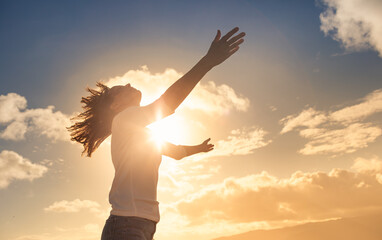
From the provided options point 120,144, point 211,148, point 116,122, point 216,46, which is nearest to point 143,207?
point 120,144

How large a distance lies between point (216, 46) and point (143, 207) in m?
2.06

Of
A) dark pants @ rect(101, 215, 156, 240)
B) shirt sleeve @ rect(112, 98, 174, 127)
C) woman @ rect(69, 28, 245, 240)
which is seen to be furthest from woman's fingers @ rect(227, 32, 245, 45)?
dark pants @ rect(101, 215, 156, 240)

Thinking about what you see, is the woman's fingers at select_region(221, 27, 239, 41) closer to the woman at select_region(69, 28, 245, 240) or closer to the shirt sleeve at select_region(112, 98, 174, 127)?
the woman at select_region(69, 28, 245, 240)

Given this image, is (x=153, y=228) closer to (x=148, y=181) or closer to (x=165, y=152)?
(x=148, y=181)

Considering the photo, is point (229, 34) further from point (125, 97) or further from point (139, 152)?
point (125, 97)

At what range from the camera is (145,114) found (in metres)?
3.12

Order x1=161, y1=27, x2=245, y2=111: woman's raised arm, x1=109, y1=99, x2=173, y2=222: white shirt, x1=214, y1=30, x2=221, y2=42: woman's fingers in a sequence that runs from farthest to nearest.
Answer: x1=109, y1=99, x2=173, y2=222: white shirt < x1=214, y1=30, x2=221, y2=42: woman's fingers < x1=161, y1=27, x2=245, y2=111: woman's raised arm

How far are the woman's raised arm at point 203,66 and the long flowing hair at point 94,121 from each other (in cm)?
182

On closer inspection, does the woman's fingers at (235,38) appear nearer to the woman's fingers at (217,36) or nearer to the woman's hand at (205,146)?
the woman's fingers at (217,36)

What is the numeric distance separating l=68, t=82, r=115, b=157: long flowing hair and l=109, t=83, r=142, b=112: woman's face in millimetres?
182

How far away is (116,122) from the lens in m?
3.51

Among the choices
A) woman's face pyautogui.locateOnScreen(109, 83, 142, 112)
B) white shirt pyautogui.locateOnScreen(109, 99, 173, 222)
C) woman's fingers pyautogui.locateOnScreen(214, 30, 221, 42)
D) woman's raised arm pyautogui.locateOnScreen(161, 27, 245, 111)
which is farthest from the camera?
woman's face pyautogui.locateOnScreen(109, 83, 142, 112)

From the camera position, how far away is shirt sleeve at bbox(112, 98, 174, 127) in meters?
2.90

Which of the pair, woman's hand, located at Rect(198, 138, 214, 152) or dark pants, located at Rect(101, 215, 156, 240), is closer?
dark pants, located at Rect(101, 215, 156, 240)
